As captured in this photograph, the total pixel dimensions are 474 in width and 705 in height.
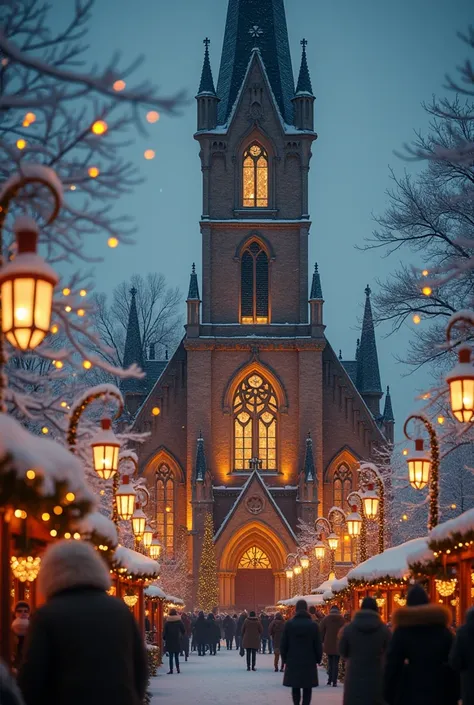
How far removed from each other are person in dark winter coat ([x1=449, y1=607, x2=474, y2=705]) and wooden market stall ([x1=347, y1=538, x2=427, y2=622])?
7.58 meters

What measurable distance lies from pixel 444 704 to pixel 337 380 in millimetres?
50077

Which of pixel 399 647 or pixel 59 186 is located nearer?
pixel 59 186

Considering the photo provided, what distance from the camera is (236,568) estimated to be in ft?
190

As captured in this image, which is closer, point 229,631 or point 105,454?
point 105,454

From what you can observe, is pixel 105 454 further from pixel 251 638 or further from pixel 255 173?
pixel 255 173

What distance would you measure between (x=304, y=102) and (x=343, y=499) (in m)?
18.4

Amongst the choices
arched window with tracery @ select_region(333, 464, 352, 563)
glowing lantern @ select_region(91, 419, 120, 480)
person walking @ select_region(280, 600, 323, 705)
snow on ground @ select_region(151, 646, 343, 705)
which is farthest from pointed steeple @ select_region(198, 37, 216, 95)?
person walking @ select_region(280, 600, 323, 705)

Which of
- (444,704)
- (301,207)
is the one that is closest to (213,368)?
(301,207)

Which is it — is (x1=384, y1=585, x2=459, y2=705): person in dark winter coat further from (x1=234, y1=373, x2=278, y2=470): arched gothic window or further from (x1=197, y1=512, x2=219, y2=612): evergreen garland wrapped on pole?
(x1=234, y1=373, x2=278, y2=470): arched gothic window

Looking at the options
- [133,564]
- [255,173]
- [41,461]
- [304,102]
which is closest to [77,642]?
[41,461]

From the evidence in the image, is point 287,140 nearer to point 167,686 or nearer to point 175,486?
point 175,486

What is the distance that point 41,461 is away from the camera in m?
8.91

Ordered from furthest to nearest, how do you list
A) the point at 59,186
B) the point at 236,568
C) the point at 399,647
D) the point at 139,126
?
the point at 236,568 < the point at 399,647 < the point at 59,186 < the point at 139,126

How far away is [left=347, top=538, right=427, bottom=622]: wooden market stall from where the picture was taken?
19.9 meters
